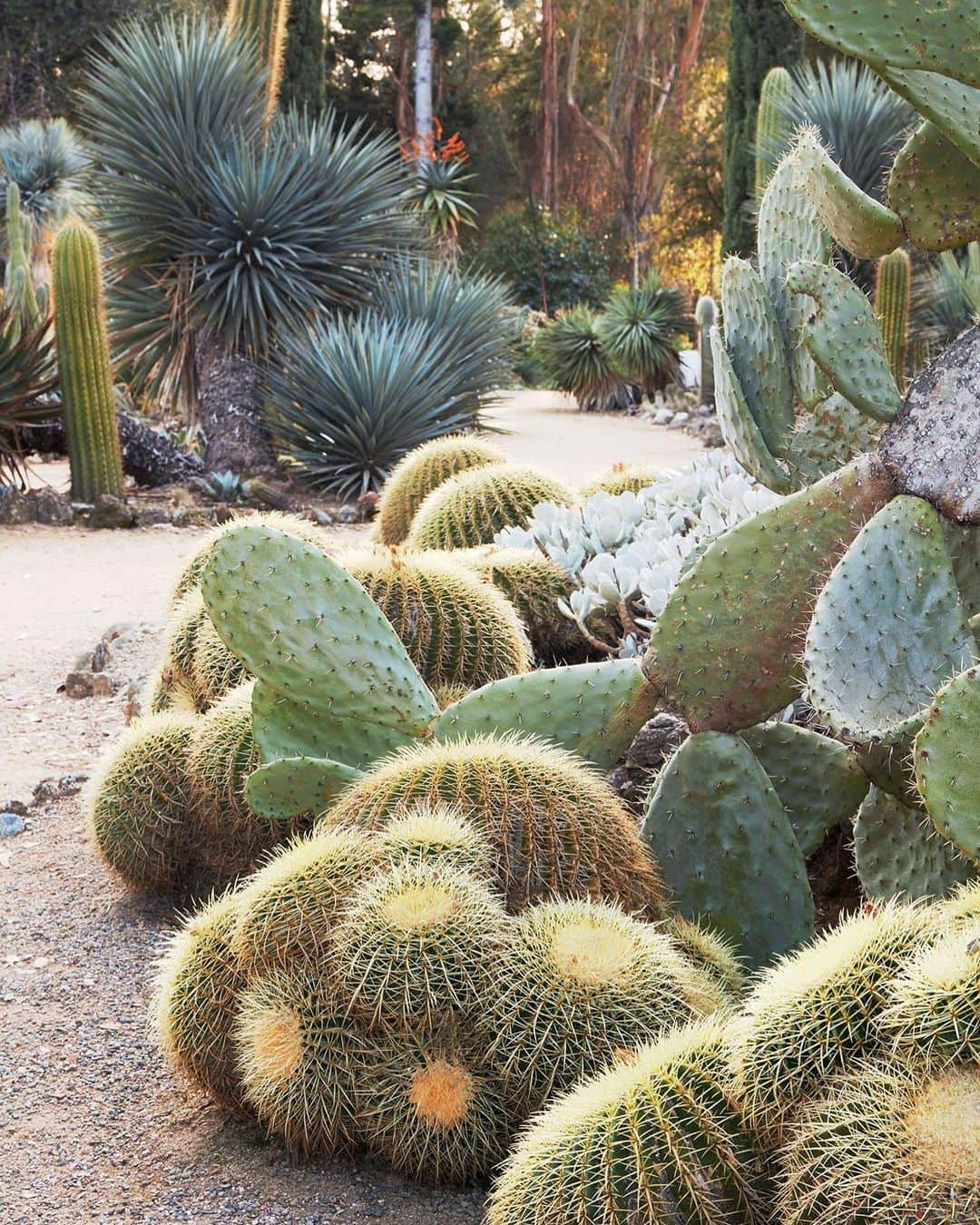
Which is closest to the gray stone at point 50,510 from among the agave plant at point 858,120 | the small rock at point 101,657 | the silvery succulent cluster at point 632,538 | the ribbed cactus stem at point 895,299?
the small rock at point 101,657

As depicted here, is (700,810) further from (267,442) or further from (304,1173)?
(267,442)

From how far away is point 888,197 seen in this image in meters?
2.56

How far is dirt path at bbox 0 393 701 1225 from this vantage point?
212 centimetres

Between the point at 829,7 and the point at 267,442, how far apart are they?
30.8ft

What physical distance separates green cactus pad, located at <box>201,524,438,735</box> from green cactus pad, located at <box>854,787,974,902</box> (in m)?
0.90

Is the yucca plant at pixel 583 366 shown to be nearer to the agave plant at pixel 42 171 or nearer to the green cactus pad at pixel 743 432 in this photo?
the agave plant at pixel 42 171

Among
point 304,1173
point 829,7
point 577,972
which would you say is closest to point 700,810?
point 577,972

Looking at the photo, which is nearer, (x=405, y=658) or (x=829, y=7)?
(x=829, y=7)

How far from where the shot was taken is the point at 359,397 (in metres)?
10.0

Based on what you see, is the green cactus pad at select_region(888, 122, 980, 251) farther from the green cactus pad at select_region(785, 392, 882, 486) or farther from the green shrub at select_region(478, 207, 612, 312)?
the green shrub at select_region(478, 207, 612, 312)

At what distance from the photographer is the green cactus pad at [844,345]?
8.67 feet

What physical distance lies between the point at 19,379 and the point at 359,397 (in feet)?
7.74

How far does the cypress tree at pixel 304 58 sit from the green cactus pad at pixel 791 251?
13.2m

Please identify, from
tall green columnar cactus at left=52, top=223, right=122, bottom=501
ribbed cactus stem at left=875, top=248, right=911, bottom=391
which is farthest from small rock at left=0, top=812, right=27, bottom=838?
ribbed cactus stem at left=875, top=248, right=911, bottom=391
